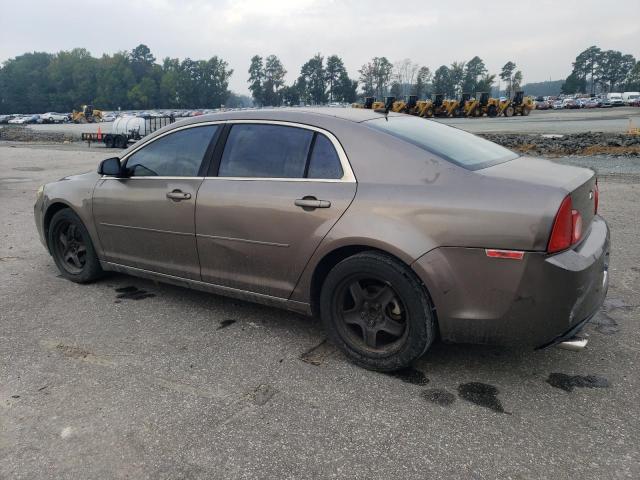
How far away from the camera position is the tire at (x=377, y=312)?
2957 mm

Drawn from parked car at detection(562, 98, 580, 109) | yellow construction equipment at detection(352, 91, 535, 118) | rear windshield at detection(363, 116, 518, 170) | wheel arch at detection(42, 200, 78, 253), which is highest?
parked car at detection(562, 98, 580, 109)

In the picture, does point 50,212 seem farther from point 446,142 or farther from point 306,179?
point 446,142

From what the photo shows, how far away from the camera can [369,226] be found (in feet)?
9.99

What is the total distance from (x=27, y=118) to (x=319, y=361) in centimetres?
8813

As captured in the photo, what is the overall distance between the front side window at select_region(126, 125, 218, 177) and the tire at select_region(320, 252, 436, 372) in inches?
58.5

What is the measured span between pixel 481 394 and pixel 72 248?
3921mm

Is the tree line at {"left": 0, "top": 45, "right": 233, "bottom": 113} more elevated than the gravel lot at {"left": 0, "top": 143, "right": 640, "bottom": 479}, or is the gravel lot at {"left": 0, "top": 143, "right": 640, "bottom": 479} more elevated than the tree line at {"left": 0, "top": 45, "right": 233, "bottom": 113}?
the tree line at {"left": 0, "top": 45, "right": 233, "bottom": 113}

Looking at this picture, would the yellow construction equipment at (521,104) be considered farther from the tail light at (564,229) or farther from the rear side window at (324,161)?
the tail light at (564,229)

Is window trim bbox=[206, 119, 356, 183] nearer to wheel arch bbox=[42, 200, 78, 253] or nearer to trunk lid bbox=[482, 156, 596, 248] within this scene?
trunk lid bbox=[482, 156, 596, 248]

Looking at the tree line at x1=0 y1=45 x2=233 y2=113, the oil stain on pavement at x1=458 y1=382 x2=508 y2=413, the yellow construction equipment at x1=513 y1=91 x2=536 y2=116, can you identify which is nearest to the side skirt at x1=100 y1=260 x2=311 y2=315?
the oil stain on pavement at x1=458 y1=382 x2=508 y2=413

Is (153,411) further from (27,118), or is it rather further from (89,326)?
(27,118)

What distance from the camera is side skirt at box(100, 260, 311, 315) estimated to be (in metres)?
3.51

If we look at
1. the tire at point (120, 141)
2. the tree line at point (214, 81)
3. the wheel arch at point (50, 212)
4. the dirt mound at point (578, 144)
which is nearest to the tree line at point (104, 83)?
the tree line at point (214, 81)

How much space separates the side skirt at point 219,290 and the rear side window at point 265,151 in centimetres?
83
